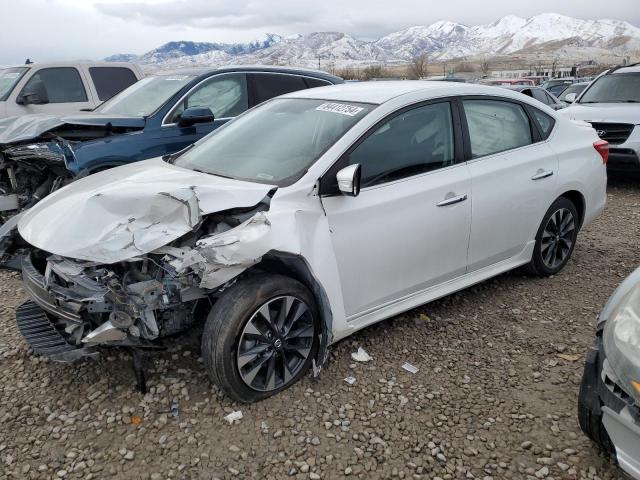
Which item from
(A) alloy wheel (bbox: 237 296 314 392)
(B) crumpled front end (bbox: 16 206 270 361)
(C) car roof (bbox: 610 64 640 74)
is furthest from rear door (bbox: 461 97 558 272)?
(C) car roof (bbox: 610 64 640 74)

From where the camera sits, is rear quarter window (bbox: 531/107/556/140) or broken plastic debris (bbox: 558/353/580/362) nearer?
broken plastic debris (bbox: 558/353/580/362)

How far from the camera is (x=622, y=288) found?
100 inches

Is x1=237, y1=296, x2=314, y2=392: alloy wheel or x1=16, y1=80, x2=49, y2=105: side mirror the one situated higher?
x1=16, y1=80, x2=49, y2=105: side mirror

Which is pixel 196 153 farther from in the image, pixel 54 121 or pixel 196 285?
pixel 54 121

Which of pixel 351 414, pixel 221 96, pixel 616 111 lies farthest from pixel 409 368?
pixel 616 111

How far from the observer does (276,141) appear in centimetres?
359

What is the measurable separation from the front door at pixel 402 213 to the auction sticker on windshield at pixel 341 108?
0.22 m

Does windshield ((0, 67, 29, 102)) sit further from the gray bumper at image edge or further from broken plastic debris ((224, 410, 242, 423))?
the gray bumper at image edge

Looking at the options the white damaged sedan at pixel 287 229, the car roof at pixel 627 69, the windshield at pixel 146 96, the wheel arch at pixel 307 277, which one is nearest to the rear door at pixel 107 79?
the windshield at pixel 146 96

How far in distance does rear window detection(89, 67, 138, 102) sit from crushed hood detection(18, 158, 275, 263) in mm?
6195

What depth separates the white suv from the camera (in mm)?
7969

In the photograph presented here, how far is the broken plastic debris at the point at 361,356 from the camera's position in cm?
350

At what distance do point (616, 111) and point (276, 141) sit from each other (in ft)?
22.7

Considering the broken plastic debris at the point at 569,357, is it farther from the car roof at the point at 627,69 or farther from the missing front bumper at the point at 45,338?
the car roof at the point at 627,69
